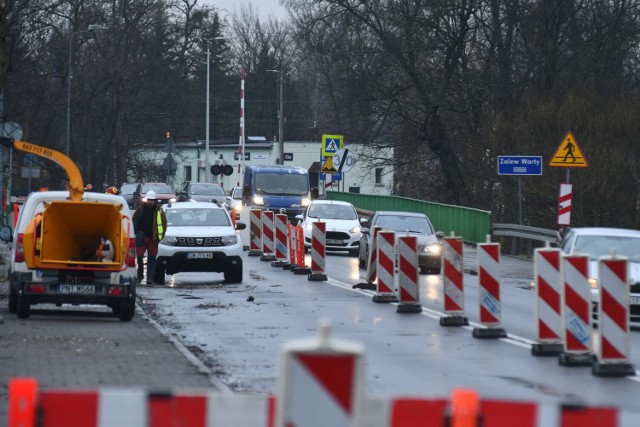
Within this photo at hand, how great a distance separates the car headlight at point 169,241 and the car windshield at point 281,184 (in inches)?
889

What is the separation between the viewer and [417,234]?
31.8 meters

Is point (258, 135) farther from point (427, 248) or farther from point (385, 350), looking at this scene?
point (385, 350)

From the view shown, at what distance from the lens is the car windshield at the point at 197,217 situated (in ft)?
90.8

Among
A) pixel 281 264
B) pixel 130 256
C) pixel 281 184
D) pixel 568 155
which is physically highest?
pixel 568 155

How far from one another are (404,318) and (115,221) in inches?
165

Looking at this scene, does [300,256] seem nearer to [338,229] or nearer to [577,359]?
[338,229]

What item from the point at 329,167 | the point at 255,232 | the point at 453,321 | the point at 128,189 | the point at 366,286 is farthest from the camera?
the point at 128,189

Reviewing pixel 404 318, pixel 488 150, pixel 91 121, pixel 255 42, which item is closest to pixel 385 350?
pixel 404 318

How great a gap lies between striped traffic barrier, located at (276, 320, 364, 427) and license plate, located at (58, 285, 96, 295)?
1366cm

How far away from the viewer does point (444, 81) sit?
1902 inches

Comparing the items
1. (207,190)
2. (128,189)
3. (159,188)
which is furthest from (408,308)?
(207,190)

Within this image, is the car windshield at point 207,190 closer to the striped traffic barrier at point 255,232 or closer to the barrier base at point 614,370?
the striped traffic barrier at point 255,232

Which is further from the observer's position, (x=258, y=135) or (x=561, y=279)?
(x=258, y=135)

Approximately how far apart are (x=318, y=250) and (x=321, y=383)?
2257 centimetres
